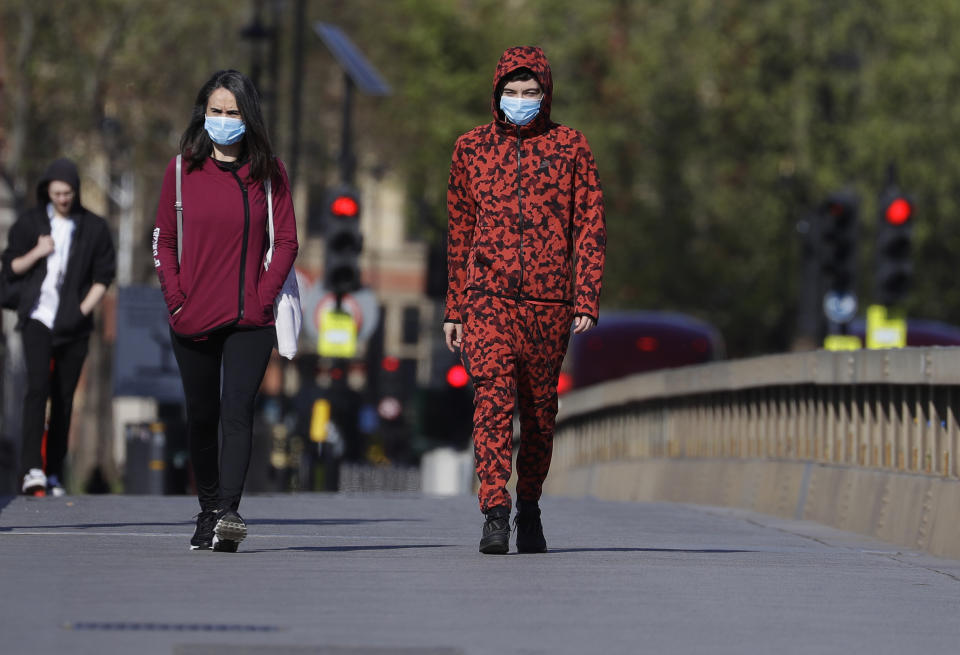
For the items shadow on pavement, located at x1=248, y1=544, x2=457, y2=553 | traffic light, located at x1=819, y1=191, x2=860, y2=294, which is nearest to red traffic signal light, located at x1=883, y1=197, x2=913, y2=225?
traffic light, located at x1=819, y1=191, x2=860, y2=294

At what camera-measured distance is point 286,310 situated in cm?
1054

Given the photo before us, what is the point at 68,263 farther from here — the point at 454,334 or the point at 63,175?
the point at 454,334

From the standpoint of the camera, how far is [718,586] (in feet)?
32.1

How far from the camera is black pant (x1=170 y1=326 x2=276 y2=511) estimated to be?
1041 cm

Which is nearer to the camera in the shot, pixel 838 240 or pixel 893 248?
pixel 893 248

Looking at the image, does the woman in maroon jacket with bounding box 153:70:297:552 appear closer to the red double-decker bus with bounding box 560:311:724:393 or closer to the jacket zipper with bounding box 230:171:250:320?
the jacket zipper with bounding box 230:171:250:320

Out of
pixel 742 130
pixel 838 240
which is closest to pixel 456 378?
pixel 838 240

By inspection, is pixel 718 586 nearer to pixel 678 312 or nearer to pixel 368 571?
pixel 368 571

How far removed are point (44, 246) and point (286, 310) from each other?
5218 mm

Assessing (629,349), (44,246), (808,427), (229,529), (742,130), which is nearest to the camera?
(229,529)

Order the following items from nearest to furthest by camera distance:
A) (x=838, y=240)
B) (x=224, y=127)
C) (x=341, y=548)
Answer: (x=224, y=127) → (x=341, y=548) → (x=838, y=240)

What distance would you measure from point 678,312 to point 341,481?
2166 centimetres

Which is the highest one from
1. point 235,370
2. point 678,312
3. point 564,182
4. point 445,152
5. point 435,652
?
point 445,152

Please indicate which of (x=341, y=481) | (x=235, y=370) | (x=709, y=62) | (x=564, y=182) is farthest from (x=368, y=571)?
(x=709, y=62)
